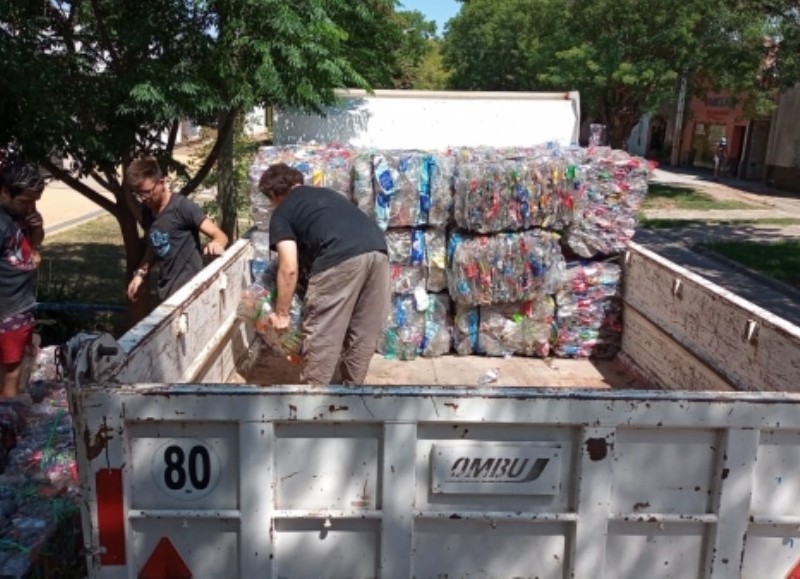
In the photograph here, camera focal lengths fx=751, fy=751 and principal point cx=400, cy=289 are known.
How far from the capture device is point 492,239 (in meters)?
5.27

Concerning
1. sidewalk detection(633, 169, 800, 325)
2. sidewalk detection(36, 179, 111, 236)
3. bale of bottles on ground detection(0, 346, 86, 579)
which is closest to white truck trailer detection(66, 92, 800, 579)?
bale of bottles on ground detection(0, 346, 86, 579)

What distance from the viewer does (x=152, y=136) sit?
22.4ft

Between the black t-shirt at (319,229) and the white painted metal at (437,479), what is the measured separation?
1.74m

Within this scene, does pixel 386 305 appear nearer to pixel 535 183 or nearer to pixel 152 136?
pixel 535 183

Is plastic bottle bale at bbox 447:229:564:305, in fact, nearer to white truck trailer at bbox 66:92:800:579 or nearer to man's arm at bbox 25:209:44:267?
man's arm at bbox 25:209:44:267

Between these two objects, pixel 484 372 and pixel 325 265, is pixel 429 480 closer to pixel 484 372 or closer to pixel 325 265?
pixel 325 265

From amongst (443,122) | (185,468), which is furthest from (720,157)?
(185,468)

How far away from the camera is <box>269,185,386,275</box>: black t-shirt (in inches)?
153

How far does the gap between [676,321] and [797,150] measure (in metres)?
24.6

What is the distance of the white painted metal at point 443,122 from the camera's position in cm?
666

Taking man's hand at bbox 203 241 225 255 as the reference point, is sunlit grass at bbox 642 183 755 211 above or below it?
below

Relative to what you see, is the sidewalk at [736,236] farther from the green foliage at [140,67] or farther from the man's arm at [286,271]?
the man's arm at [286,271]

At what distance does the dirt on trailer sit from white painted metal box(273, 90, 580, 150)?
2.19 metres

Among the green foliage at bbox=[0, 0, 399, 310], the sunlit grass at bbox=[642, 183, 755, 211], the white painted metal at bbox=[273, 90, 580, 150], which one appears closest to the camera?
the green foliage at bbox=[0, 0, 399, 310]
